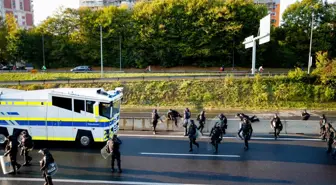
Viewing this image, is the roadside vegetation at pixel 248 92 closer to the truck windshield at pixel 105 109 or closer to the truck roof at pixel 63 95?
the truck roof at pixel 63 95

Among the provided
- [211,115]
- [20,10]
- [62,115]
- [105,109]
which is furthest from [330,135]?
[20,10]

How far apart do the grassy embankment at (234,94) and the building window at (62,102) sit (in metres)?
16.2

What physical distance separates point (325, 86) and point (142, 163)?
2554 cm

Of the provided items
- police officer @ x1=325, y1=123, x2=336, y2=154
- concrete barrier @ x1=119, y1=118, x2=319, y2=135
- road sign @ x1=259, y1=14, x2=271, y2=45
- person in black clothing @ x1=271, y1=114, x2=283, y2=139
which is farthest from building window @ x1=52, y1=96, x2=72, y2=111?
road sign @ x1=259, y1=14, x2=271, y2=45

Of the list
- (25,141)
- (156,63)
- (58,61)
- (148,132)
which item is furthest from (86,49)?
(25,141)

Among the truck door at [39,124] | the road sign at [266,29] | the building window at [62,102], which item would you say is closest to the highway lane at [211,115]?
the road sign at [266,29]

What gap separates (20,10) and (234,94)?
338ft

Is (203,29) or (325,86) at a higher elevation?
(203,29)

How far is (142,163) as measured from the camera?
1227cm

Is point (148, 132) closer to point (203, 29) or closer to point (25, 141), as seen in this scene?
point (25, 141)

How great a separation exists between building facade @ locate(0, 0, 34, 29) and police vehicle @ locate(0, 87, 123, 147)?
98.8m

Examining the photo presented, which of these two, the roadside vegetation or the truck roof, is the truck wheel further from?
the roadside vegetation

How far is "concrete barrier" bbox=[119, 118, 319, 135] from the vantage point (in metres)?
17.3

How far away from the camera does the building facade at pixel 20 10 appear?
3893 inches
